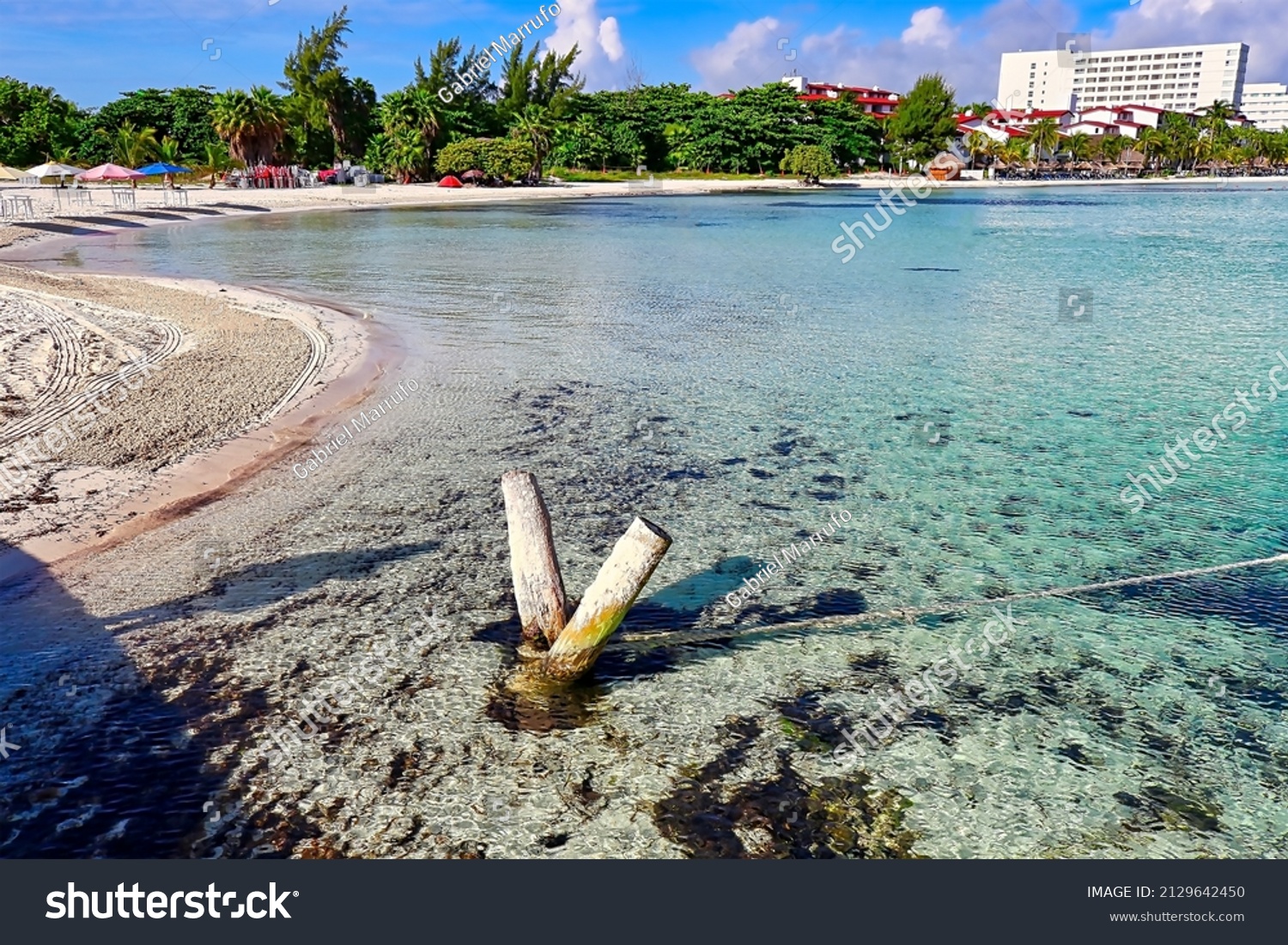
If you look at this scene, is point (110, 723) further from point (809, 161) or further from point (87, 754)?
point (809, 161)

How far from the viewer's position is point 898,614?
8.30 meters

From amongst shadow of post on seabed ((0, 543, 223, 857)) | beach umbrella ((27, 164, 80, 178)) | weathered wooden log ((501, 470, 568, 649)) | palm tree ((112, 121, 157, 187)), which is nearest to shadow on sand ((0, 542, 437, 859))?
shadow of post on seabed ((0, 543, 223, 857))

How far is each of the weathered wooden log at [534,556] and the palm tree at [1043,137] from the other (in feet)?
477

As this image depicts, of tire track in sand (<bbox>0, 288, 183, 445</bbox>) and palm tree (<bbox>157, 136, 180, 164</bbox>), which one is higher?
palm tree (<bbox>157, 136, 180, 164</bbox>)

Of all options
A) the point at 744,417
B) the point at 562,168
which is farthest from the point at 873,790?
the point at 562,168

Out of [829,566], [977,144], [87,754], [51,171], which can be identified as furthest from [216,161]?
[977,144]

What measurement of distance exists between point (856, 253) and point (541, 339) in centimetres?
2285

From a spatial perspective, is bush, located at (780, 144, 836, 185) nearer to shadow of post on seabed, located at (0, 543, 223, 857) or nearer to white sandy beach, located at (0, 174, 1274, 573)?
white sandy beach, located at (0, 174, 1274, 573)

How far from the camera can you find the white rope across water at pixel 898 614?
7.82 m

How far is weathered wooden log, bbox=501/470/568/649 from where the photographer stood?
710 cm

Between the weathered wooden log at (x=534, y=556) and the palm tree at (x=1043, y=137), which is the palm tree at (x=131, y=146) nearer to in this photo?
the weathered wooden log at (x=534, y=556)

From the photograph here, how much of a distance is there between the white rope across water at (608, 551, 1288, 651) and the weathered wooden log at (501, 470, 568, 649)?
680 mm

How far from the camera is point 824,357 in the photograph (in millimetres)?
18562

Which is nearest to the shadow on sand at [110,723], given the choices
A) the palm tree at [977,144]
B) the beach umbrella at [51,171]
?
the beach umbrella at [51,171]
